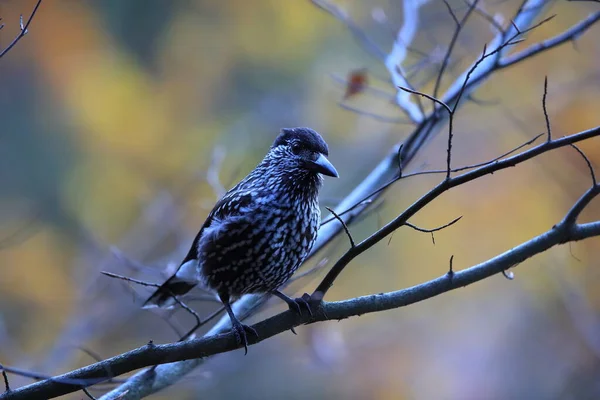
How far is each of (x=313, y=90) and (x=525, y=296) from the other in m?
3.41

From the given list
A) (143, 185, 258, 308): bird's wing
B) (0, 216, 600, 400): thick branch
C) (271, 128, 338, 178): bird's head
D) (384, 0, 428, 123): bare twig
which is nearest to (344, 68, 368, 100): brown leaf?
(384, 0, 428, 123): bare twig

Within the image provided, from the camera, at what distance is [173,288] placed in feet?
12.5

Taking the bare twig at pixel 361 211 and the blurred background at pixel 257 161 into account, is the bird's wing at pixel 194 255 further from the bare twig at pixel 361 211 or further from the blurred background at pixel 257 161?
the blurred background at pixel 257 161

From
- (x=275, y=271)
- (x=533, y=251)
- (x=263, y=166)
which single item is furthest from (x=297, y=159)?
(x=533, y=251)

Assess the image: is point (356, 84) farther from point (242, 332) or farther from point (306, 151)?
point (242, 332)

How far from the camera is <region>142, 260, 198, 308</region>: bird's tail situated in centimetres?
372

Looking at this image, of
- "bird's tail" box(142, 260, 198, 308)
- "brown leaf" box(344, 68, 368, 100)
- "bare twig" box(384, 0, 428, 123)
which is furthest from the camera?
"brown leaf" box(344, 68, 368, 100)

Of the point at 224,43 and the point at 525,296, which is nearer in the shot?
the point at 525,296

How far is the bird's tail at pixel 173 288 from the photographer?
12.2 ft

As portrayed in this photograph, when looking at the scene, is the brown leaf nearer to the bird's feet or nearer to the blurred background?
the blurred background

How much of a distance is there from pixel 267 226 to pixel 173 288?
0.94 m

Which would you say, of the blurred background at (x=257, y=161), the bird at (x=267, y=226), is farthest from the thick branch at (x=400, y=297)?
the blurred background at (x=257, y=161)

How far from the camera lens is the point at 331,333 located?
660 cm

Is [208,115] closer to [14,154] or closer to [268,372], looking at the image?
[14,154]
